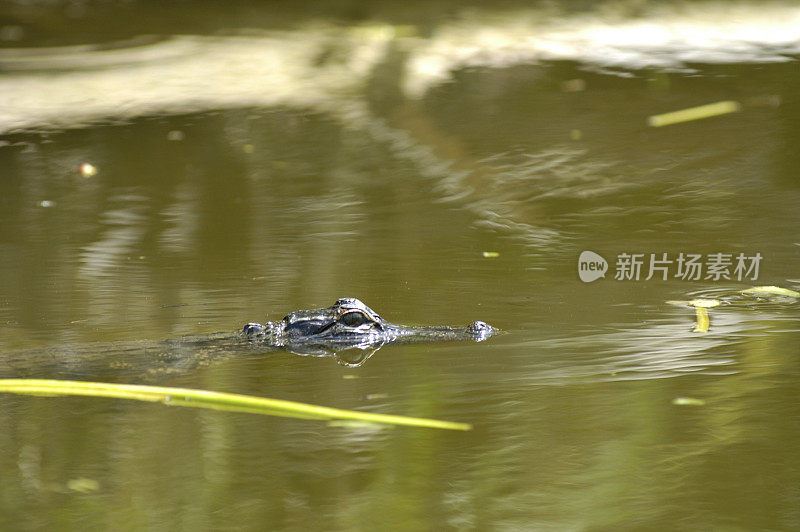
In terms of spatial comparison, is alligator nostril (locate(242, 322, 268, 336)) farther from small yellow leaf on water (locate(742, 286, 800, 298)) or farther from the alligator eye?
small yellow leaf on water (locate(742, 286, 800, 298))

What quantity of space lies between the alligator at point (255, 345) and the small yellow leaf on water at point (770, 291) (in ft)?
3.52

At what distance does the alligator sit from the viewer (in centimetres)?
294

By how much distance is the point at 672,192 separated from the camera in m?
5.11

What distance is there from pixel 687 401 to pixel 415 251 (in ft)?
6.51

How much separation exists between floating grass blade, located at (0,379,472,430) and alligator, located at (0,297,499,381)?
121mm

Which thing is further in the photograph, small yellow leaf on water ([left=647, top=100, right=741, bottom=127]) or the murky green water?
small yellow leaf on water ([left=647, top=100, right=741, bottom=127])

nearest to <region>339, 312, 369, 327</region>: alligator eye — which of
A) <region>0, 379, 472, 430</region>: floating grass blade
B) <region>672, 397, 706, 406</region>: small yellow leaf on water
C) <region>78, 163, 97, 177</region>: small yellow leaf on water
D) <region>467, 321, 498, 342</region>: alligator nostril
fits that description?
<region>467, 321, 498, 342</region>: alligator nostril

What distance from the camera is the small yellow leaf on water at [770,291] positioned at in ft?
11.6

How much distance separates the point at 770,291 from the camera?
3572 mm

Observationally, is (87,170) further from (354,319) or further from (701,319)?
(701,319)

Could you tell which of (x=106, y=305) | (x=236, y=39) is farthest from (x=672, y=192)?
(x=236, y=39)

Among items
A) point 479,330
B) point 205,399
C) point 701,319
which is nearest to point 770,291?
point 701,319

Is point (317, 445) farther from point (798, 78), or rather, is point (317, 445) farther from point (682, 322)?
point (798, 78)

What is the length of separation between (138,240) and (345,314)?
1.92 meters
